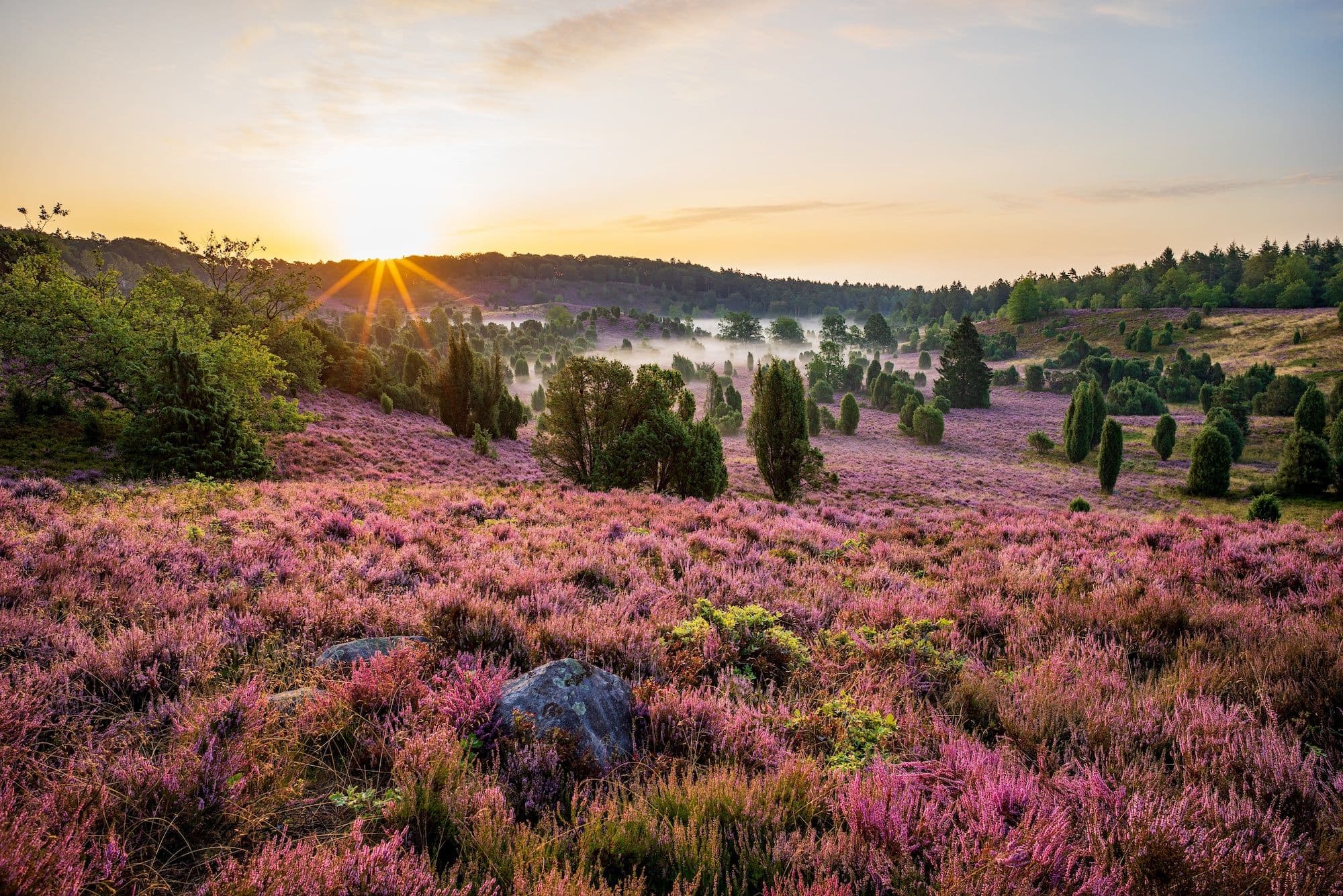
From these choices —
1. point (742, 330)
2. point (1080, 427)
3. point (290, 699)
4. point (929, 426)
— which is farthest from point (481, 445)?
point (742, 330)

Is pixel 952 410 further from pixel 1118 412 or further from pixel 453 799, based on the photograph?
pixel 453 799

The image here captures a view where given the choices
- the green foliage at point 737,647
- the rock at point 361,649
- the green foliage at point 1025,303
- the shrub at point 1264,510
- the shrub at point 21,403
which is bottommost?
the shrub at point 1264,510

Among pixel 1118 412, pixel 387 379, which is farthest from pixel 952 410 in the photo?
pixel 387 379

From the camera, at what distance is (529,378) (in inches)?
4983

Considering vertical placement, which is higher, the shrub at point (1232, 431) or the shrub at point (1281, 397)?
the shrub at point (1281, 397)

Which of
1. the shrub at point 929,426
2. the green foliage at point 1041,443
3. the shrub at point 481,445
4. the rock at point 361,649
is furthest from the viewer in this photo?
the shrub at point 929,426

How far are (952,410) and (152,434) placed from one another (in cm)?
8744

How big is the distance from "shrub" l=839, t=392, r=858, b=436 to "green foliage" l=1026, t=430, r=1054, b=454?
1838 centimetres

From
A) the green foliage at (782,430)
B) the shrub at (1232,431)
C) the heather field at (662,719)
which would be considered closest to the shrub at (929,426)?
the shrub at (1232,431)

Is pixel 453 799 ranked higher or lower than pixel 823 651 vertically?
higher

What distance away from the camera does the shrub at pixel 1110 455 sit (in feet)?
124

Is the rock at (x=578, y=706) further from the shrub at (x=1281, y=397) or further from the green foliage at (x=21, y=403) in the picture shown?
the shrub at (x=1281, y=397)

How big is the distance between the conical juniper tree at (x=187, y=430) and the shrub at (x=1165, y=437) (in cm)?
6647

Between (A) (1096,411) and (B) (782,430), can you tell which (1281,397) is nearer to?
(A) (1096,411)
